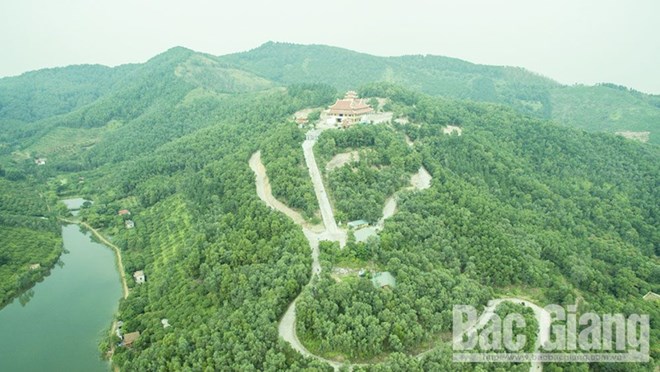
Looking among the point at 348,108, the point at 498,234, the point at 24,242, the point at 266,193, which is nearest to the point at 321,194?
the point at 266,193

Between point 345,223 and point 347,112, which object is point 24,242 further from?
point 347,112

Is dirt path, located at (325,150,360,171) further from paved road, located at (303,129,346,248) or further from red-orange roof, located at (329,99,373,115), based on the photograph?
red-orange roof, located at (329,99,373,115)

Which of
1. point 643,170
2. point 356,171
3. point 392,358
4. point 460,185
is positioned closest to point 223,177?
point 356,171

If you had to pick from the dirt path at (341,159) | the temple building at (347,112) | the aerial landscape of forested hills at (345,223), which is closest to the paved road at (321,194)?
the aerial landscape of forested hills at (345,223)

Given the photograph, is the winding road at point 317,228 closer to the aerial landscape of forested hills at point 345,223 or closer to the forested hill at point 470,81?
the aerial landscape of forested hills at point 345,223

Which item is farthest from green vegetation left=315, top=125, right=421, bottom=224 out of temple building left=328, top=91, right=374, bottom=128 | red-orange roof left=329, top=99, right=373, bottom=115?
red-orange roof left=329, top=99, right=373, bottom=115

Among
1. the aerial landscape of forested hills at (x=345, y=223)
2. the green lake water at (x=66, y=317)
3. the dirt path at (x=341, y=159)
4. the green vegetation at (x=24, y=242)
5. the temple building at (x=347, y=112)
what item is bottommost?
the green lake water at (x=66, y=317)
